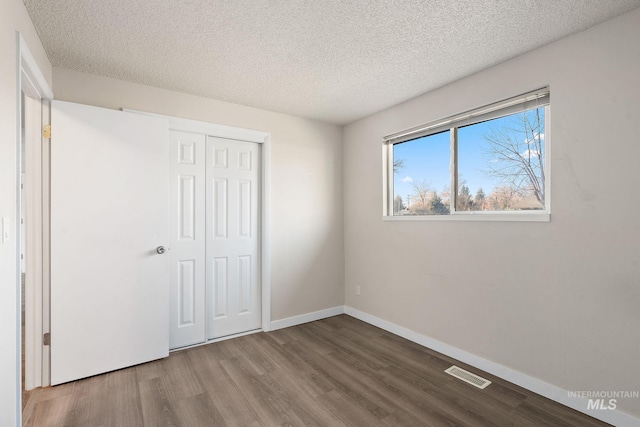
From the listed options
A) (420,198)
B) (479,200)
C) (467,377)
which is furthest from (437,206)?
(467,377)

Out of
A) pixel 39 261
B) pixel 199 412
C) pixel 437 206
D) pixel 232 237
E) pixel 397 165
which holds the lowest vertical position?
pixel 199 412

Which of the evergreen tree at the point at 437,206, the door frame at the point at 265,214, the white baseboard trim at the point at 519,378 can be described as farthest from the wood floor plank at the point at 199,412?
the evergreen tree at the point at 437,206

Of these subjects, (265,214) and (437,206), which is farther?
(265,214)

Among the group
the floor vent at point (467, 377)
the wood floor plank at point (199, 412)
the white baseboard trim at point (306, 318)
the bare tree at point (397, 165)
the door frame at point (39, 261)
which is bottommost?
the wood floor plank at point (199, 412)

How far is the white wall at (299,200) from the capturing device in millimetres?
3205

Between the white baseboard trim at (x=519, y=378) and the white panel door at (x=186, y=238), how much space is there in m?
2.01

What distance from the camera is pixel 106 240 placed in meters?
2.41

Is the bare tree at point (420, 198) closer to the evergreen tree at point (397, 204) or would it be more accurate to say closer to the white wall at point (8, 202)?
the evergreen tree at point (397, 204)

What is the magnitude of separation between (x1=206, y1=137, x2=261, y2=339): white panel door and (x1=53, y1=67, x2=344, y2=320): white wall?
0.21m

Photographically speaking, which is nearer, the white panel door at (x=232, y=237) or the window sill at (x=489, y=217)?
the window sill at (x=489, y=217)

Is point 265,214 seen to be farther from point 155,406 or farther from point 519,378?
point 519,378

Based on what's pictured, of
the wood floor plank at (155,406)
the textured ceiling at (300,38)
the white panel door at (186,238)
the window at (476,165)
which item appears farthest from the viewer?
the white panel door at (186,238)

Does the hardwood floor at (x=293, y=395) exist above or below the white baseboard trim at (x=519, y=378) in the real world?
below

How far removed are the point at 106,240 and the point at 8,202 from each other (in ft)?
3.20
